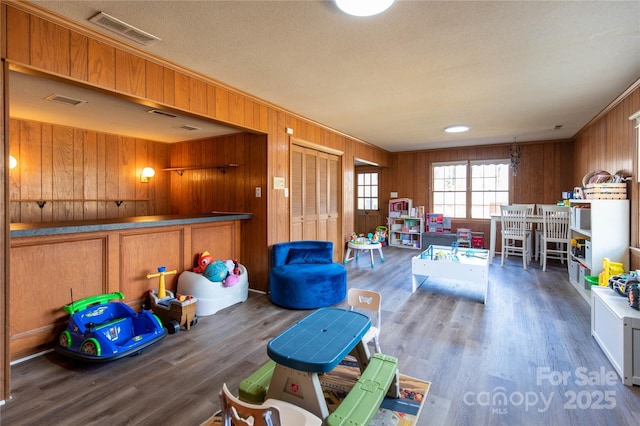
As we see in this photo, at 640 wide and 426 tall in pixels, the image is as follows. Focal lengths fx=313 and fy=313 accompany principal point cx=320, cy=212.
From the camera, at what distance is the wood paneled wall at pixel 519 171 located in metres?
6.61

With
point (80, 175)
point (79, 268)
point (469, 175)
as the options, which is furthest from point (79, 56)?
point (469, 175)

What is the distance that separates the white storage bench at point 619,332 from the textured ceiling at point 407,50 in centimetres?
204

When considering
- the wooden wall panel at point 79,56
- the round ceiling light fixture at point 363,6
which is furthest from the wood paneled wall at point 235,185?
the round ceiling light fixture at point 363,6

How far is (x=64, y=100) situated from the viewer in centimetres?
337

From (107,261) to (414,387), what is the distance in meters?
2.94

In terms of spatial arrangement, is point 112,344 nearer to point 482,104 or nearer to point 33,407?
point 33,407

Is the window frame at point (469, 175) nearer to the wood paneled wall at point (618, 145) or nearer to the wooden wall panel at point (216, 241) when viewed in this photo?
the wood paneled wall at point (618, 145)

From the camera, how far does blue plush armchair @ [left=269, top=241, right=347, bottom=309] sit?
3.60 m

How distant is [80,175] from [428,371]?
534 centimetres

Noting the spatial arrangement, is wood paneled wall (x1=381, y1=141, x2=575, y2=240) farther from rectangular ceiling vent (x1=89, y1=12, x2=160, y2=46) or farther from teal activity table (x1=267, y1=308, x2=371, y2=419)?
rectangular ceiling vent (x1=89, y1=12, x2=160, y2=46)

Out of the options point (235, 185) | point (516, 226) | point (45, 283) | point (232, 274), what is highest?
point (235, 185)

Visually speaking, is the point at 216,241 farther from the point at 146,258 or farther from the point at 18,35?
the point at 18,35

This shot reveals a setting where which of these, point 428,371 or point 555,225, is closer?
point 428,371

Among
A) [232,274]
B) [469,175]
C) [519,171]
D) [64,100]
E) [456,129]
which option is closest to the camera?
[64,100]
